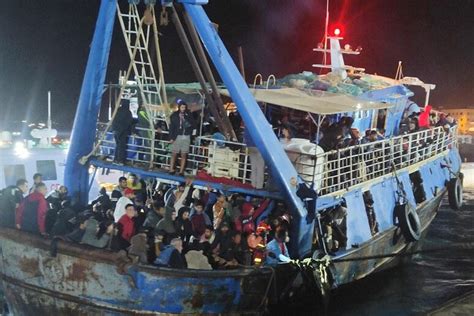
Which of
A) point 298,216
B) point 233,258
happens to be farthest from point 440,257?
point 233,258

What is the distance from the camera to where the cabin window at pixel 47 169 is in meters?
14.1

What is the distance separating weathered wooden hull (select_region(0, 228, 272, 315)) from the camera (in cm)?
807

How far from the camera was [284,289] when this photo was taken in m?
9.31

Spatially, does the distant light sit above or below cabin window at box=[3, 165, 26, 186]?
above

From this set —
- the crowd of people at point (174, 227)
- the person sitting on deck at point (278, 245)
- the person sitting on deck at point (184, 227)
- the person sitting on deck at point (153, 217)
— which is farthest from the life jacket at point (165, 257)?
the person sitting on deck at point (278, 245)

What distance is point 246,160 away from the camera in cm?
1048

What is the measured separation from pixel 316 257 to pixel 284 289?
109 cm

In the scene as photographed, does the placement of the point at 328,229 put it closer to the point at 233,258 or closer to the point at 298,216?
the point at 298,216

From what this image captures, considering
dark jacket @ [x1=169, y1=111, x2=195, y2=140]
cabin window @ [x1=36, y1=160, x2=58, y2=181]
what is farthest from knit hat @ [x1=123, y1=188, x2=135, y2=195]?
cabin window @ [x1=36, y1=160, x2=58, y2=181]

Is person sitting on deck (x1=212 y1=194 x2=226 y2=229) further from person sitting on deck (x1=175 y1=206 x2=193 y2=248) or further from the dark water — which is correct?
the dark water

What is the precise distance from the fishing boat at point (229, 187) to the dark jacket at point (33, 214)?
0.59m

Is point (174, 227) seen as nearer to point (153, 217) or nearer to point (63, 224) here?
point (153, 217)

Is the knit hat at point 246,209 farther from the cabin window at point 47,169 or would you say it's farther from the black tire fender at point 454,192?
the black tire fender at point 454,192

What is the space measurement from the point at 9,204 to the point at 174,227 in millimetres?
2894
